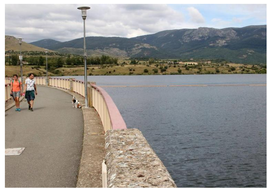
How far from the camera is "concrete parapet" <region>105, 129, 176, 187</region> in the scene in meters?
2.50

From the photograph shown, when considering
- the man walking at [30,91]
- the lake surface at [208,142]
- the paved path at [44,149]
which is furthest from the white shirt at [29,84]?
the lake surface at [208,142]

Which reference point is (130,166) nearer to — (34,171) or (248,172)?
(34,171)

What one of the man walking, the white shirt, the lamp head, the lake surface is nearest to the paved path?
the man walking

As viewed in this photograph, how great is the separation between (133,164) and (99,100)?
9.80 metres

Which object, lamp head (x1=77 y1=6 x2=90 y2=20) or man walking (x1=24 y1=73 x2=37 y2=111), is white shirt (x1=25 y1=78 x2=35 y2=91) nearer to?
man walking (x1=24 y1=73 x2=37 y2=111)

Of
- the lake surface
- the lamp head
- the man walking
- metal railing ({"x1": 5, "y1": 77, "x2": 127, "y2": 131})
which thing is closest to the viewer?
metal railing ({"x1": 5, "y1": 77, "x2": 127, "y2": 131})

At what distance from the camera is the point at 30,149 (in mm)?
8312

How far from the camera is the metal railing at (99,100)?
232 inches

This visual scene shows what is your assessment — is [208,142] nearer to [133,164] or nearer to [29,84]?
[29,84]

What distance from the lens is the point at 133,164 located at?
2896mm

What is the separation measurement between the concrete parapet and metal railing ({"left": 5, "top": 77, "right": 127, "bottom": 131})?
4.37 ft

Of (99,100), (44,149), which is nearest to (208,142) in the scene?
(99,100)
